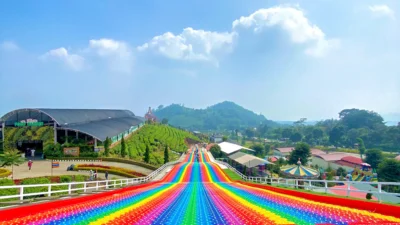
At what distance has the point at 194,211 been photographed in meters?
8.00

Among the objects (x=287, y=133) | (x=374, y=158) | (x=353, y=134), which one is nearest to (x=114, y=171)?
(x=374, y=158)

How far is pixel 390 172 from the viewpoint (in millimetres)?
39812

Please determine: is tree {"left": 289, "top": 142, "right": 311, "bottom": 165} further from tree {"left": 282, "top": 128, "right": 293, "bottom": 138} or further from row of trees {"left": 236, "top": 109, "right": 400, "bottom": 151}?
tree {"left": 282, "top": 128, "right": 293, "bottom": 138}

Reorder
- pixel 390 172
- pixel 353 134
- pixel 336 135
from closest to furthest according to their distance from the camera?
1. pixel 390 172
2. pixel 336 135
3. pixel 353 134

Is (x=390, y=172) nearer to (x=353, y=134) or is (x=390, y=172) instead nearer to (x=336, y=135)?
(x=336, y=135)

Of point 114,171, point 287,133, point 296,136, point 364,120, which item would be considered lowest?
point 114,171

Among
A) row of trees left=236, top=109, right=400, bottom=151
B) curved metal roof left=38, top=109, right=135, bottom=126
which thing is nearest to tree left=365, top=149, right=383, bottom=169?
row of trees left=236, top=109, right=400, bottom=151

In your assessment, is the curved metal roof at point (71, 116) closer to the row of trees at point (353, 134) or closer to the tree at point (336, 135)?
the row of trees at point (353, 134)

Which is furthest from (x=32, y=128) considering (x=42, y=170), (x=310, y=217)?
(x=310, y=217)

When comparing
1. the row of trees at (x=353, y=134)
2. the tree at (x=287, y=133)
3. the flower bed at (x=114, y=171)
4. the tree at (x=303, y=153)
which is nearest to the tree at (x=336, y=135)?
the row of trees at (x=353, y=134)

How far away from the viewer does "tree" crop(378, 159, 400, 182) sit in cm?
3925

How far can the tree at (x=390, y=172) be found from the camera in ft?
129

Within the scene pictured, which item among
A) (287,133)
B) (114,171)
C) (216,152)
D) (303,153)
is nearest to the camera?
(114,171)

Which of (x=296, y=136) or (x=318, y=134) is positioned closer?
(x=318, y=134)
